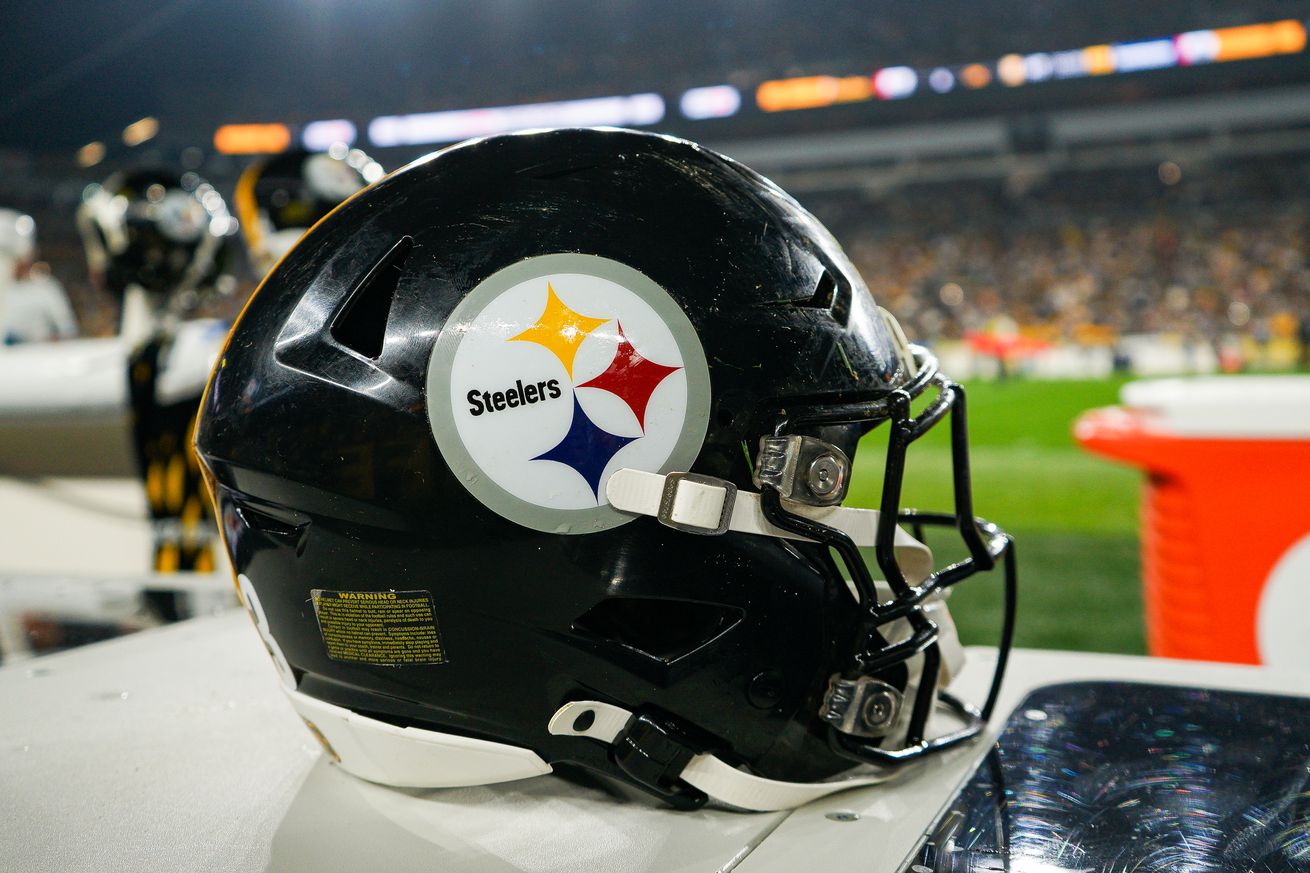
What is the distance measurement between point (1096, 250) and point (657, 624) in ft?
57.4

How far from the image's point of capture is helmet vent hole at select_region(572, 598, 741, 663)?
2.45ft

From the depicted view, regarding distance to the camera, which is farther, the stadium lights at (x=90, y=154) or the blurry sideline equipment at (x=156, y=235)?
the stadium lights at (x=90, y=154)

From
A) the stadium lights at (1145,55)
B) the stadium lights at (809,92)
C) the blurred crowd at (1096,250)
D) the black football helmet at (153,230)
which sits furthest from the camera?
the stadium lights at (809,92)

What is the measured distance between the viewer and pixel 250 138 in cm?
1828

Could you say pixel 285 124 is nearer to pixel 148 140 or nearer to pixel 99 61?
pixel 148 140

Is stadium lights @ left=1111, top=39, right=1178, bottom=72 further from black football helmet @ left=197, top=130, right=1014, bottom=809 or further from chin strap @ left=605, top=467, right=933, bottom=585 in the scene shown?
chin strap @ left=605, top=467, right=933, bottom=585

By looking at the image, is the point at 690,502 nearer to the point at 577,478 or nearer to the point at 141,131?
the point at 577,478

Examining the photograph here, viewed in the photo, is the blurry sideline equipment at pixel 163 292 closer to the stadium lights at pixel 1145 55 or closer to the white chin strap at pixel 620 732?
the white chin strap at pixel 620 732

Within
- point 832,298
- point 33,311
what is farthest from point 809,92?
point 832,298

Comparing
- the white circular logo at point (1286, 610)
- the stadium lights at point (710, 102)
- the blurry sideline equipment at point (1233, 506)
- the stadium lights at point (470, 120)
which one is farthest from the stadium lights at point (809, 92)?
the white circular logo at point (1286, 610)

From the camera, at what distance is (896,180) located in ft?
58.1

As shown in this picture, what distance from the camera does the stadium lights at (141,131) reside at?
16156mm

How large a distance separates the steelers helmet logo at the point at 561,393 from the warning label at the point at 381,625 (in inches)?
4.1

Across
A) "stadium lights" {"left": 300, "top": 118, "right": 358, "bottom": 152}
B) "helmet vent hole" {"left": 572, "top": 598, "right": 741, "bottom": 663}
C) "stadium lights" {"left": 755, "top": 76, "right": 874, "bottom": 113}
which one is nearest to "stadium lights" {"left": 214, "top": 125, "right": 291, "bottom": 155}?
"stadium lights" {"left": 300, "top": 118, "right": 358, "bottom": 152}
